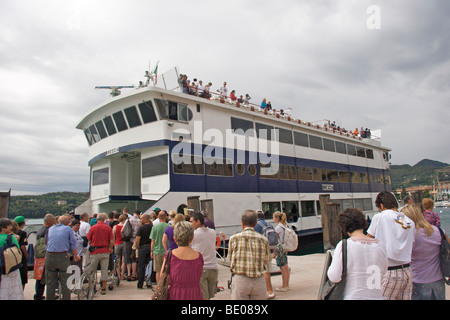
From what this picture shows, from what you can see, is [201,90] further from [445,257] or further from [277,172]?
[445,257]

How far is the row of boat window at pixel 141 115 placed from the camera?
12539 mm

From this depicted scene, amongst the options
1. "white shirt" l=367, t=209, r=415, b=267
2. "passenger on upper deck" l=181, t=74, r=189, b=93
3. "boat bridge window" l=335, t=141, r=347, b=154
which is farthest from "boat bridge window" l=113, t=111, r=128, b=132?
"boat bridge window" l=335, t=141, r=347, b=154

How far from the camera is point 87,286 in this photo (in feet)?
A: 19.1

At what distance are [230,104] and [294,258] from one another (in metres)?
8.05

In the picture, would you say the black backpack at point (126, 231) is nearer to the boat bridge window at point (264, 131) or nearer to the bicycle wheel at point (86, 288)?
the bicycle wheel at point (86, 288)

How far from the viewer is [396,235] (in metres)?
3.36

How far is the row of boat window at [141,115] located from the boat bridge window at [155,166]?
1.65 m

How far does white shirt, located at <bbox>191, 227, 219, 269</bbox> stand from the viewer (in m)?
4.41

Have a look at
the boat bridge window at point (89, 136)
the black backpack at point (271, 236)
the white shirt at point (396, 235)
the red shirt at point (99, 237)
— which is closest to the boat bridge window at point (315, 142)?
the boat bridge window at point (89, 136)

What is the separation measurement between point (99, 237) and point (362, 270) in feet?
18.4
